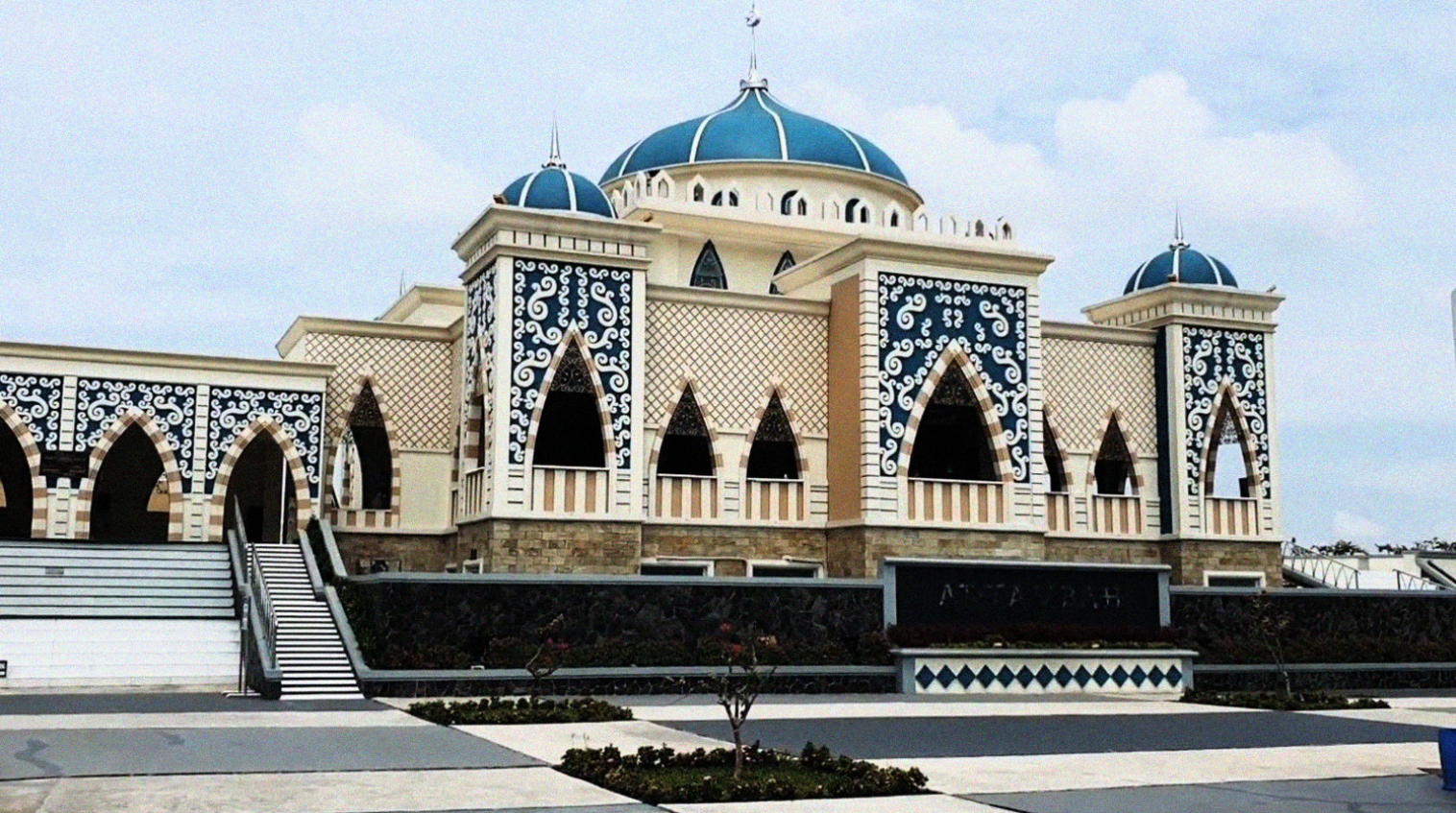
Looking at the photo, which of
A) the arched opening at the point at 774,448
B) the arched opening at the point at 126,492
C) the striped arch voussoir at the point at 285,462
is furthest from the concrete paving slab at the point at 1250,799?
the arched opening at the point at 126,492

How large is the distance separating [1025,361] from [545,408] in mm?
7692

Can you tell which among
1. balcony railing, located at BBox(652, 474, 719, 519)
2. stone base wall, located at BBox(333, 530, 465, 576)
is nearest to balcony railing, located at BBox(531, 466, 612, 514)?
balcony railing, located at BBox(652, 474, 719, 519)

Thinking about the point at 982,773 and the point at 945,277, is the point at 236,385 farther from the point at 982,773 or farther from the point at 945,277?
the point at 982,773

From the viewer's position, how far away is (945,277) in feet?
77.5

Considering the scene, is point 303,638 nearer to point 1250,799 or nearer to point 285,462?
point 285,462

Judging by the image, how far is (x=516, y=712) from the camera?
13.4 meters

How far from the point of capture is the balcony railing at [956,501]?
22922mm

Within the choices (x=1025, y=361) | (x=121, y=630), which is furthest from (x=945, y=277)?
(x=121, y=630)

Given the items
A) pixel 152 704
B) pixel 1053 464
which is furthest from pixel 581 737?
pixel 1053 464

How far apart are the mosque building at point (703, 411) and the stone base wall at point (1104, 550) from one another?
5 centimetres

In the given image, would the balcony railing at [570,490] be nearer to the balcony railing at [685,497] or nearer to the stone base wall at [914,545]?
the balcony railing at [685,497]

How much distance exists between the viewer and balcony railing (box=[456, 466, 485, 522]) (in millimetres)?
22016

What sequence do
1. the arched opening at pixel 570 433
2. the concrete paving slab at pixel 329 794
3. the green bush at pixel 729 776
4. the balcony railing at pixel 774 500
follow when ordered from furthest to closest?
the arched opening at pixel 570 433 < the balcony railing at pixel 774 500 < the green bush at pixel 729 776 < the concrete paving slab at pixel 329 794

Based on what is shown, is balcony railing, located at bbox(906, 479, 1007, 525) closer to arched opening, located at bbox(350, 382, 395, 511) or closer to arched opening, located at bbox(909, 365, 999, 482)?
arched opening, located at bbox(909, 365, 999, 482)
